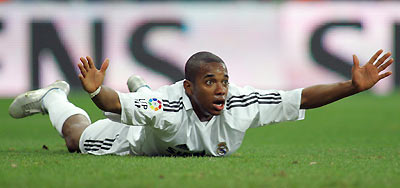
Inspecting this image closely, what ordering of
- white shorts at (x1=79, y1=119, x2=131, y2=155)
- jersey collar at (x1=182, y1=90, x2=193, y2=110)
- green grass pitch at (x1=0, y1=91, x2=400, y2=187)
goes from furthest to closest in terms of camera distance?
white shorts at (x1=79, y1=119, x2=131, y2=155) → jersey collar at (x1=182, y1=90, x2=193, y2=110) → green grass pitch at (x1=0, y1=91, x2=400, y2=187)

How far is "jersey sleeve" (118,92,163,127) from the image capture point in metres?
5.13

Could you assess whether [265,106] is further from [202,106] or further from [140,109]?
[140,109]

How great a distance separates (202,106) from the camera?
5457mm

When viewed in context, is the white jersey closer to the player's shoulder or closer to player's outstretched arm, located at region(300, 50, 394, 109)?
the player's shoulder

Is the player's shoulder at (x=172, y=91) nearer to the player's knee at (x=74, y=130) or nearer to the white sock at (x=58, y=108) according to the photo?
the player's knee at (x=74, y=130)

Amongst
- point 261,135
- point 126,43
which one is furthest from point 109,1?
point 261,135

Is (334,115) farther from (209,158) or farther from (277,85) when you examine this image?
(209,158)

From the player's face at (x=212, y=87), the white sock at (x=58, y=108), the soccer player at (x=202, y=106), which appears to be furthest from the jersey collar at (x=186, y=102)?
the white sock at (x=58, y=108)

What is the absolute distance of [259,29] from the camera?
23266mm

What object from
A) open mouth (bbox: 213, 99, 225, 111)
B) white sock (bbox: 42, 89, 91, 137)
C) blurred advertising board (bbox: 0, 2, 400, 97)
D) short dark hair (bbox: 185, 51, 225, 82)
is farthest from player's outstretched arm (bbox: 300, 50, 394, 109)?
blurred advertising board (bbox: 0, 2, 400, 97)

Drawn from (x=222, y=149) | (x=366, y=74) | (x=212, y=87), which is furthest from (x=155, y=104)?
(x=366, y=74)

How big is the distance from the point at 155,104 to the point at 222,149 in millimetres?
808

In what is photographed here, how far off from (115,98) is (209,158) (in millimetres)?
957

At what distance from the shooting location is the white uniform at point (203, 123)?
536 centimetres
